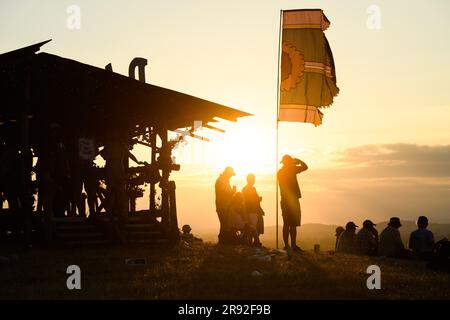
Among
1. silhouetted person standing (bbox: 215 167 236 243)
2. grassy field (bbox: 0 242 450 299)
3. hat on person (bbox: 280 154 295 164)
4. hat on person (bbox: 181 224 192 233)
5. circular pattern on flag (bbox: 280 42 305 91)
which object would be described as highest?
circular pattern on flag (bbox: 280 42 305 91)

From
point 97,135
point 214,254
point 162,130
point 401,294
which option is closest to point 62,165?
point 97,135

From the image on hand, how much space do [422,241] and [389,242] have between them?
930mm

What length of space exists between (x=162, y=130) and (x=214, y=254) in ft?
14.9

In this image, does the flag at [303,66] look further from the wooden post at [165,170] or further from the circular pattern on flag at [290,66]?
the wooden post at [165,170]

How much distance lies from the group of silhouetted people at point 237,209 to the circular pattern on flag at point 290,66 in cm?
277

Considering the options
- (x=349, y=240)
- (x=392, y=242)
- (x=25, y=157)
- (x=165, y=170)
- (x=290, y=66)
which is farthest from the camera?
(x=290, y=66)

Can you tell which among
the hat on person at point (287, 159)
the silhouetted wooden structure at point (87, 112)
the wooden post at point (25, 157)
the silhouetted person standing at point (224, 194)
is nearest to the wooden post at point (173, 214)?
the silhouetted wooden structure at point (87, 112)

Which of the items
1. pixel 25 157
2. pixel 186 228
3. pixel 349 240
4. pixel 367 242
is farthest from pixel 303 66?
pixel 186 228

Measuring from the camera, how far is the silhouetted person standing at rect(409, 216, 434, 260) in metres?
16.5

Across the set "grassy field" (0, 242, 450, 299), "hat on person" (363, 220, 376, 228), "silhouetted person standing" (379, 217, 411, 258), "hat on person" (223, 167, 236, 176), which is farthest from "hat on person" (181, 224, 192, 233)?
"silhouetted person standing" (379, 217, 411, 258)

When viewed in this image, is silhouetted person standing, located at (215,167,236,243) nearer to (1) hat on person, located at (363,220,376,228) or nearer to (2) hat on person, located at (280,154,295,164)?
(2) hat on person, located at (280,154,295,164)

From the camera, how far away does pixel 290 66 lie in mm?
18828

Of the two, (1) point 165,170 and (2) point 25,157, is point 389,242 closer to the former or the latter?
(1) point 165,170

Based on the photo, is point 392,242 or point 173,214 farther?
point 173,214
